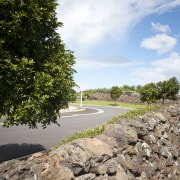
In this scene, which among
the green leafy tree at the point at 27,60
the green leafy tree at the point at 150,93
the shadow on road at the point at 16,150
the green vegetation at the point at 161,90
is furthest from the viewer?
the green leafy tree at the point at 150,93

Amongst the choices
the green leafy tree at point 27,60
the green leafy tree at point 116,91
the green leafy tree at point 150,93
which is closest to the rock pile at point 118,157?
the green leafy tree at point 27,60

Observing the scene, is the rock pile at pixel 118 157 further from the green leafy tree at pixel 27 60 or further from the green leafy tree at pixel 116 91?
the green leafy tree at pixel 116 91

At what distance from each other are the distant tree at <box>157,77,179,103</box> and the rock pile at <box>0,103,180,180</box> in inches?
1459

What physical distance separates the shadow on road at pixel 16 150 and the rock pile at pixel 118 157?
5.80m

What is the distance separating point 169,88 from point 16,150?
1507 inches

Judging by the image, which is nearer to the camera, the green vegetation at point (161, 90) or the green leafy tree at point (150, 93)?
the green vegetation at point (161, 90)

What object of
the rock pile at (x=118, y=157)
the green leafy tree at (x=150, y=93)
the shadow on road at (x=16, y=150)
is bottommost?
the shadow on road at (x=16, y=150)

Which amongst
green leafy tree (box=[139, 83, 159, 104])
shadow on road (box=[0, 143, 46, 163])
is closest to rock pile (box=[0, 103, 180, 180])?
shadow on road (box=[0, 143, 46, 163])

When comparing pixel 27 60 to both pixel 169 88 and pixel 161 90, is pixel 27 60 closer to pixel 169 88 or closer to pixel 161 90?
pixel 169 88

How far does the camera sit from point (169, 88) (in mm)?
47156

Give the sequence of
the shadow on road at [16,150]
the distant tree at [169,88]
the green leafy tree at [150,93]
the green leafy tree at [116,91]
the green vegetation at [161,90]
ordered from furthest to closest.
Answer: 1. the green leafy tree at [116,91]
2. the green leafy tree at [150,93]
3. the green vegetation at [161,90]
4. the distant tree at [169,88]
5. the shadow on road at [16,150]

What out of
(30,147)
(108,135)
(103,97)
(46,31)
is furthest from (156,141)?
(103,97)

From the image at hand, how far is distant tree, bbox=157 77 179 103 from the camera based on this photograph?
1851 inches

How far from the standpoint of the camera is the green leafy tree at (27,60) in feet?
23.2
